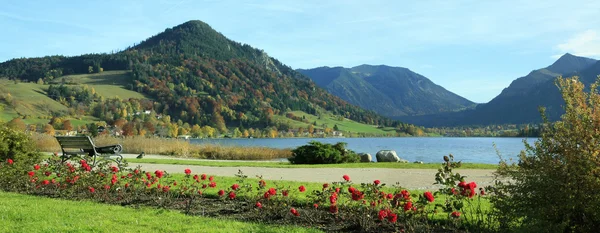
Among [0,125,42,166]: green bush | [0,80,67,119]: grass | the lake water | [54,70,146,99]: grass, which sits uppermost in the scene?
[54,70,146,99]: grass

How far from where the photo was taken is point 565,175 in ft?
14.9

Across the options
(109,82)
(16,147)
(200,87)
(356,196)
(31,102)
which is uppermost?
(109,82)

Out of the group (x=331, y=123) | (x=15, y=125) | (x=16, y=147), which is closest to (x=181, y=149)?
(x=15, y=125)

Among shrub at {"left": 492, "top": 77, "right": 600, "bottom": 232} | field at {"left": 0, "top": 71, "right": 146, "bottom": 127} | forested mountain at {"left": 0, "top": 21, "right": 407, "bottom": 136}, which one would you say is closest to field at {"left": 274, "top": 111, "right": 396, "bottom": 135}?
forested mountain at {"left": 0, "top": 21, "right": 407, "bottom": 136}

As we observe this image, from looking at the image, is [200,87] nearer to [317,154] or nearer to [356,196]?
[317,154]

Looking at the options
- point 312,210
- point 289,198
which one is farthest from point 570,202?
point 289,198

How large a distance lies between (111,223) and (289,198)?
2.80m

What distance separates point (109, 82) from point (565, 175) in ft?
502

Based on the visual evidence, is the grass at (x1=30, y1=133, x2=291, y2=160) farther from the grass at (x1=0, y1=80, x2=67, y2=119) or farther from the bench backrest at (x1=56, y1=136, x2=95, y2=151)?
the grass at (x1=0, y1=80, x2=67, y2=119)

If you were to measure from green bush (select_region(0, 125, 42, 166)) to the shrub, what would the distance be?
11638 millimetres

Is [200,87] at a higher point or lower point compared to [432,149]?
higher

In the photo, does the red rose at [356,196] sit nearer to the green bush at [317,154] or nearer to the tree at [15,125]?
the tree at [15,125]

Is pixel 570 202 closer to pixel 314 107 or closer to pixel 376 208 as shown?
pixel 376 208

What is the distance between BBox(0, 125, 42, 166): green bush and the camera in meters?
11.7
